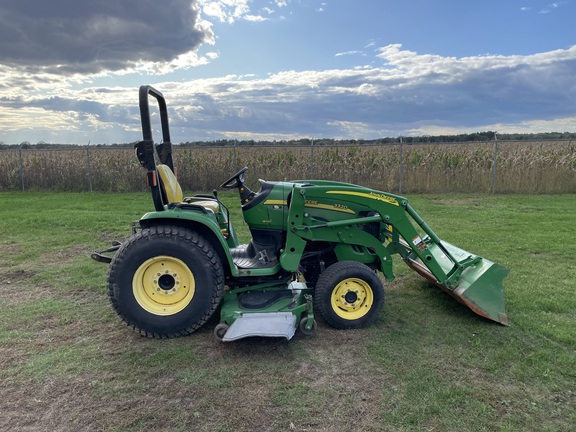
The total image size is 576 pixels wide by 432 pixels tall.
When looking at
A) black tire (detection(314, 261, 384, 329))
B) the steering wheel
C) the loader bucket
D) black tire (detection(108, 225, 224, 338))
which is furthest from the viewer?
the steering wheel

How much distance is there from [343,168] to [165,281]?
12.3 meters

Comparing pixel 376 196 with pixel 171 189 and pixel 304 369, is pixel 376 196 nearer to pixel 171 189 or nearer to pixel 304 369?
pixel 304 369

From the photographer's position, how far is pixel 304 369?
3.48m

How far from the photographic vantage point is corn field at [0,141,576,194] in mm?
14789

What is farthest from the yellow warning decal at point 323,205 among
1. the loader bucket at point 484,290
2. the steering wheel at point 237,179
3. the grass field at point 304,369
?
the grass field at point 304,369

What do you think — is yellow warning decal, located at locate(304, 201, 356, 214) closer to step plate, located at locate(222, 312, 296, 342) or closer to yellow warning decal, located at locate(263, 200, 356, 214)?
yellow warning decal, located at locate(263, 200, 356, 214)

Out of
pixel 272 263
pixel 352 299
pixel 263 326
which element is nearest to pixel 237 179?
pixel 272 263

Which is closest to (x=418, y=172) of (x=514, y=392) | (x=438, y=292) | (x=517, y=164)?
(x=517, y=164)

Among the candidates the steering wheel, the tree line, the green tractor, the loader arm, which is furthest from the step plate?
the tree line

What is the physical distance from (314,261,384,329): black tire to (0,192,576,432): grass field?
0.13 m

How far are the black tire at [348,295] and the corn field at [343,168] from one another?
11.0 m

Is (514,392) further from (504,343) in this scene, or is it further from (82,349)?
(82,349)

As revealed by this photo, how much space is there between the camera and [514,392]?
3146 mm

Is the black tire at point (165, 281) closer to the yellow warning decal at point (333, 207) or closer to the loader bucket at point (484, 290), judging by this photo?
the yellow warning decal at point (333, 207)
